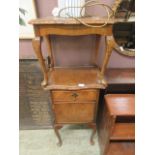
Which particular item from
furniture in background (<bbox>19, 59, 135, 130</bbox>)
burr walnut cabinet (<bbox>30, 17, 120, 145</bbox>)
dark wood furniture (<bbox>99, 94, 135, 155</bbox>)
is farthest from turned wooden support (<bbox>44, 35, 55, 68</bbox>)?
dark wood furniture (<bbox>99, 94, 135, 155</bbox>)

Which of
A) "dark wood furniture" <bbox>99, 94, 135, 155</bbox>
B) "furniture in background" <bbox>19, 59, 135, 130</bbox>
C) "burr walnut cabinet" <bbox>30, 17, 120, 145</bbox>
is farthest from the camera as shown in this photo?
"furniture in background" <bbox>19, 59, 135, 130</bbox>

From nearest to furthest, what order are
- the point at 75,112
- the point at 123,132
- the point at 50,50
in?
1. the point at 123,132
2. the point at 75,112
3. the point at 50,50

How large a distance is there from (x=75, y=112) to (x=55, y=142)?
44 centimetres

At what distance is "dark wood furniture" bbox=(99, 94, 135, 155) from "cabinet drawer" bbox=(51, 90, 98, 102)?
121 millimetres

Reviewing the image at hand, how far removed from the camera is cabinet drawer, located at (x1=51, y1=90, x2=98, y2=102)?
1.39 meters

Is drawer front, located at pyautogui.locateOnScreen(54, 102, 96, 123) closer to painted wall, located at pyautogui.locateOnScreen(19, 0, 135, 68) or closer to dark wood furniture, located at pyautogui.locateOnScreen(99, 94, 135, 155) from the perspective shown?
dark wood furniture, located at pyautogui.locateOnScreen(99, 94, 135, 155)

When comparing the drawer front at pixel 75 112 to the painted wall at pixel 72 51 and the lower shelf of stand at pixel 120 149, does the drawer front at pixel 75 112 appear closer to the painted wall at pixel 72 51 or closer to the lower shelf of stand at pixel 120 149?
the lower shelf of stand at pixel 120 149

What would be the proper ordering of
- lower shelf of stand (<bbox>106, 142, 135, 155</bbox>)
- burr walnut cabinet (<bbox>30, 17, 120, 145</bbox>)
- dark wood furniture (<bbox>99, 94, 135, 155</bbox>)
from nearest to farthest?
burr walnut cabinet (<bbox>30, 17, 120, 145</bbox>) < dark wood furniture (<bbox>99, 94, 135, 155</bbox>) < lower shelf of stand (<bbox>106, 142, 135, 155</bbox>)

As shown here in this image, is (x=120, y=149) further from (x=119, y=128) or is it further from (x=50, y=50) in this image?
(x=50, y=50)

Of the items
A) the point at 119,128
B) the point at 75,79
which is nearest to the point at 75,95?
the point at 75,79

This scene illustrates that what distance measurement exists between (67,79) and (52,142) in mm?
665

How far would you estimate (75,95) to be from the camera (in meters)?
1.41

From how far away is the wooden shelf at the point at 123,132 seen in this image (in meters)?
1.39
